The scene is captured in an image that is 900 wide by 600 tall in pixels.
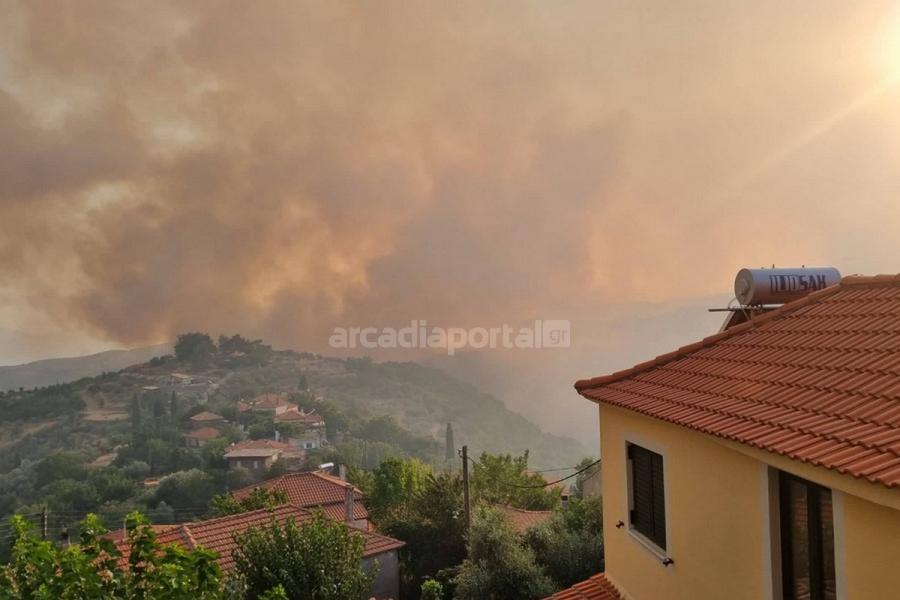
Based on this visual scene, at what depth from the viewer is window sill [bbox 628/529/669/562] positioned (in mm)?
4828

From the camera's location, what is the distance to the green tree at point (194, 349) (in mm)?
105200

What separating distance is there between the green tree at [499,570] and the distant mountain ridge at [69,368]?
95.7m

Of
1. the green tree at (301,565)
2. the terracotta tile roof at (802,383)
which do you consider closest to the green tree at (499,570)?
the green tree at (301,565)

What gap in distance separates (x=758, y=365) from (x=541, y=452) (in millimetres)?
106043

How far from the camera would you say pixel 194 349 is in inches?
4173

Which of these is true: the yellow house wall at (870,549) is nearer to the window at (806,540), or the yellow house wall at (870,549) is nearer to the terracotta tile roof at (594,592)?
the window at (806,540)

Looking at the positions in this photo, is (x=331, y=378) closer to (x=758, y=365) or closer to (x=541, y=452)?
(x=541, y=452)

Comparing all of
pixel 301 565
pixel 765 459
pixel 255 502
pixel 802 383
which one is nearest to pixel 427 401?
pixel 255 502

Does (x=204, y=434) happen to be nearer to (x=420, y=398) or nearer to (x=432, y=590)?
(x=420, y=398)

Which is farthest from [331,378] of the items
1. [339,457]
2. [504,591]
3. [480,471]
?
[504,591]

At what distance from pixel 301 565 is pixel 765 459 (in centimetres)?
790

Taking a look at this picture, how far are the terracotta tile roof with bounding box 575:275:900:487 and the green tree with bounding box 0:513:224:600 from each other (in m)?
3.27

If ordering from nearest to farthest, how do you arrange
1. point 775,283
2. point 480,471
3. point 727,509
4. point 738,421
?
point 738,421 → point 727,509 → point 775,283 → point 480,471

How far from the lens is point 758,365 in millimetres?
4520
